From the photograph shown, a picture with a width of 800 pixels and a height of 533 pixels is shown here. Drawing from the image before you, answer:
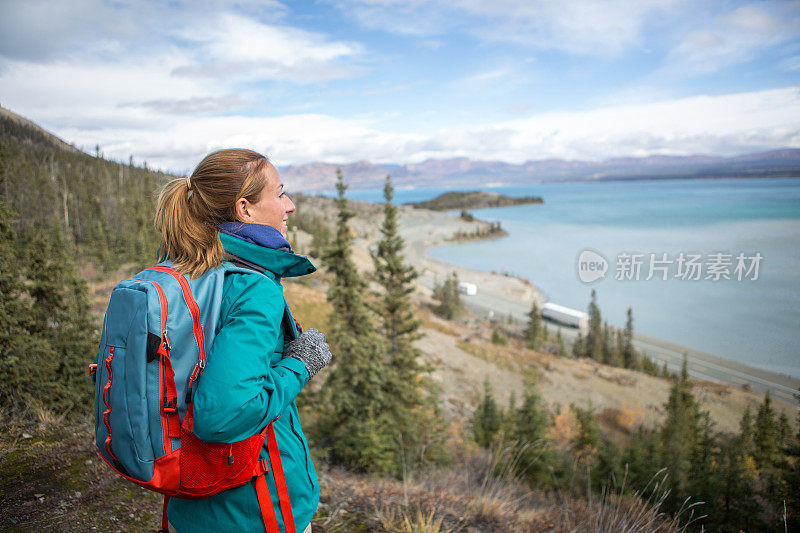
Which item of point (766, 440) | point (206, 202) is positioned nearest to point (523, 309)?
point (766, 440)

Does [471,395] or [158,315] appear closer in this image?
[158,315]

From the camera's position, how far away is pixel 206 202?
1.79 m

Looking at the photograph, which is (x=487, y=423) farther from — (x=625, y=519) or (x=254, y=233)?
(x=254, y=233)

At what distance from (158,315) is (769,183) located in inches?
8719

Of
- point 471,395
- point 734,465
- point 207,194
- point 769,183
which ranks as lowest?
point 471,395

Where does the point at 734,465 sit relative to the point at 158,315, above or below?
below

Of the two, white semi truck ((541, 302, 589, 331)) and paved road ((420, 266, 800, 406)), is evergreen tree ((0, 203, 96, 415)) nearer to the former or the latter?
paved road ((420, 266, 800, 406))

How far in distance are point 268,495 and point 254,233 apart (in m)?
1.11

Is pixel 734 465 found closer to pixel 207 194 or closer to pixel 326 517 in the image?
pixel 326 517

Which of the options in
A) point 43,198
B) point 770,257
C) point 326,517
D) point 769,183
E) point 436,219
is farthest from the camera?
point 436,219

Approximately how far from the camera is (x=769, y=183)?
163875 millimetres

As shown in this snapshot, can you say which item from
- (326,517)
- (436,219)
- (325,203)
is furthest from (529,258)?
(326,517)

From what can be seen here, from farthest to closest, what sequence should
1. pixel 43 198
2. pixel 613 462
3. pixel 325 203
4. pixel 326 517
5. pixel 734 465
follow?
pixel 325 203 → pixel 43 198 → pixel 613 462 → pixel 734 465 → pixel 326 517

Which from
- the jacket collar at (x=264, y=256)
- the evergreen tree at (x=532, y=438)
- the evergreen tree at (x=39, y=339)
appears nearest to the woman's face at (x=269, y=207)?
the jacket collar at (x=264, y=256)
